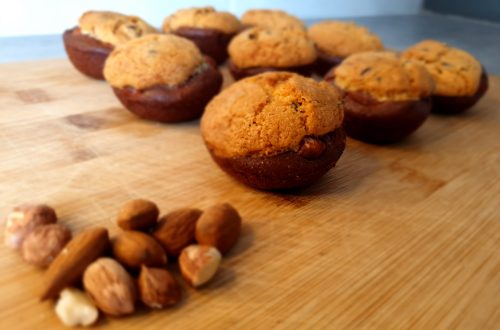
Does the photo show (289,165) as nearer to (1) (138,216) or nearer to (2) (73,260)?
(1) (138,216)

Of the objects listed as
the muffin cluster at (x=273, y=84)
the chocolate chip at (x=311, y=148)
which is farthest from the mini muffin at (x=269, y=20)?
the chocolate chip at (x=311, y=148)

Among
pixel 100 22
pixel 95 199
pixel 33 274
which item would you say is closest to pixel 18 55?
pixel 100 22

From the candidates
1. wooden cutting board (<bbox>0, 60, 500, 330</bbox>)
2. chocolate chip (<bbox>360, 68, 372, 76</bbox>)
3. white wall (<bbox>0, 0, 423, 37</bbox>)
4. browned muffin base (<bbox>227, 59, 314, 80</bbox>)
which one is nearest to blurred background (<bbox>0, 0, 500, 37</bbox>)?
white wall (<bbox>0, 0, 423, 37</bbox>)

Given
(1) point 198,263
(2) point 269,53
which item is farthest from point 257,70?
(1) point 198,263

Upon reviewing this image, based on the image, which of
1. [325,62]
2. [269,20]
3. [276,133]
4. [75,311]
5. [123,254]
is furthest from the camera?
[269,20]

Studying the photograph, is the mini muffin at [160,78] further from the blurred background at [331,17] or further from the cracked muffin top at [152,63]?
the blurred background at [331,17]
